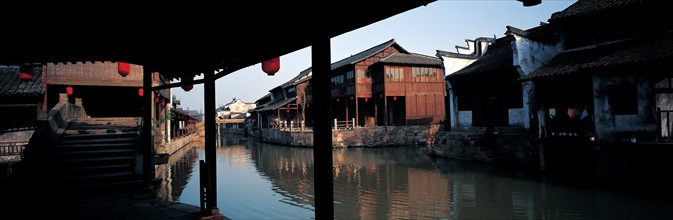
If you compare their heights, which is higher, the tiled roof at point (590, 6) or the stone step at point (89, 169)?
the tiled roof at point (590, 6)

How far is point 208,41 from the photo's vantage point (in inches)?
198

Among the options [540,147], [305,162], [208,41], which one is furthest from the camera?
[305,162]

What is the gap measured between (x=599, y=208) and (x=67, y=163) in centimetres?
1302

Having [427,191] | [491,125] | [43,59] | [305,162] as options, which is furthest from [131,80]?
[491,125]

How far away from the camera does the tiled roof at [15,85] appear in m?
13.1

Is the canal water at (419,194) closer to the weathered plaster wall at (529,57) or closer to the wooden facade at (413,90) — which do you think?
the weathered plaster wall at (529,57)

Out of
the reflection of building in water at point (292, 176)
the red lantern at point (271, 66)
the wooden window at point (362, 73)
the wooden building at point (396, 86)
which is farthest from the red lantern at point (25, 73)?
the wooden window at point (362, 73)

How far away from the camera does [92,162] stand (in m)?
8.77

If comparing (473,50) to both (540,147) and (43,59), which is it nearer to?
(540,147)

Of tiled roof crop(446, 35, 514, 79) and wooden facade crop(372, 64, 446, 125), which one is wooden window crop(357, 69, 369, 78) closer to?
wooden facade crop(372, 64, 446, 125)

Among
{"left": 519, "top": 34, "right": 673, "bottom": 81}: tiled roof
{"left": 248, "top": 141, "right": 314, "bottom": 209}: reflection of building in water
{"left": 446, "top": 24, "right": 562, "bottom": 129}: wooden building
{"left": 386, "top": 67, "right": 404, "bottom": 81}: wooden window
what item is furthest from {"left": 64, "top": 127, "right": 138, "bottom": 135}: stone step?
{"left": 386, "top": 67, "right": 404, "bottom": 81}: wooden window

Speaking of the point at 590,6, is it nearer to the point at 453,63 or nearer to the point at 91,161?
the point at 453,63

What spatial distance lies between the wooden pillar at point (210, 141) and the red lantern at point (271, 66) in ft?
3.93

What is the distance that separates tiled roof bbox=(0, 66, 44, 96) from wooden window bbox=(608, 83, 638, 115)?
801 inches
